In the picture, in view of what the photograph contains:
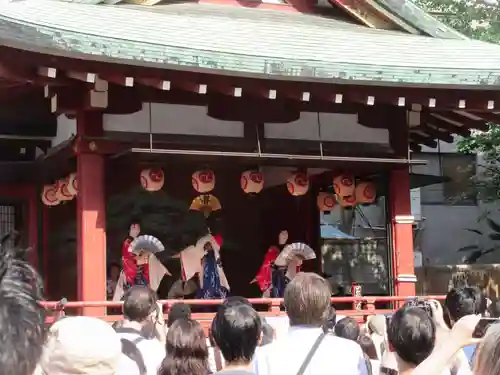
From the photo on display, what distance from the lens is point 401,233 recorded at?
363 inches

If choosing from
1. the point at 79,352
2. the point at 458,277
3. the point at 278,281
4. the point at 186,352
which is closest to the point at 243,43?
the point at 278,281

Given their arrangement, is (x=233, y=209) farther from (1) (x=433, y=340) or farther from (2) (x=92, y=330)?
(2) (x=92, y=330)

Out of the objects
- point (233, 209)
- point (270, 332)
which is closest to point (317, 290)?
point (270, 332)

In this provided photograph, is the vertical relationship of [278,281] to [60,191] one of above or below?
below

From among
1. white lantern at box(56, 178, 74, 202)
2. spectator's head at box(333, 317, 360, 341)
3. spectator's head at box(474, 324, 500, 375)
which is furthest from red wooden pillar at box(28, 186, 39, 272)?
spectator's head at box(474, 324, 500, 375)

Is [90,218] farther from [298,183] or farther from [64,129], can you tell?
[298,183]

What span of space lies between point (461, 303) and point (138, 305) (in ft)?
5.69

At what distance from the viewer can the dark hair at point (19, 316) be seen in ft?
5.31

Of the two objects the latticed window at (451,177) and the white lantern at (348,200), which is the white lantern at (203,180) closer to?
the white lantern at (348,200)

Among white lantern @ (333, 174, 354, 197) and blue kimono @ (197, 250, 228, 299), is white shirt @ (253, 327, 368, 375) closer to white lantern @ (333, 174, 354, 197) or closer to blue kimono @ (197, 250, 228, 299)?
blue kimono @ (197, 250, 228, 299)

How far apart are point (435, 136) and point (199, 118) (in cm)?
425

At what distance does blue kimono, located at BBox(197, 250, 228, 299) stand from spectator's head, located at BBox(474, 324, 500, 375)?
24.1 ft

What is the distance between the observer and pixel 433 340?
2984 millimetres

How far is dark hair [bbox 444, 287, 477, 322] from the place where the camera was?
3.82m
